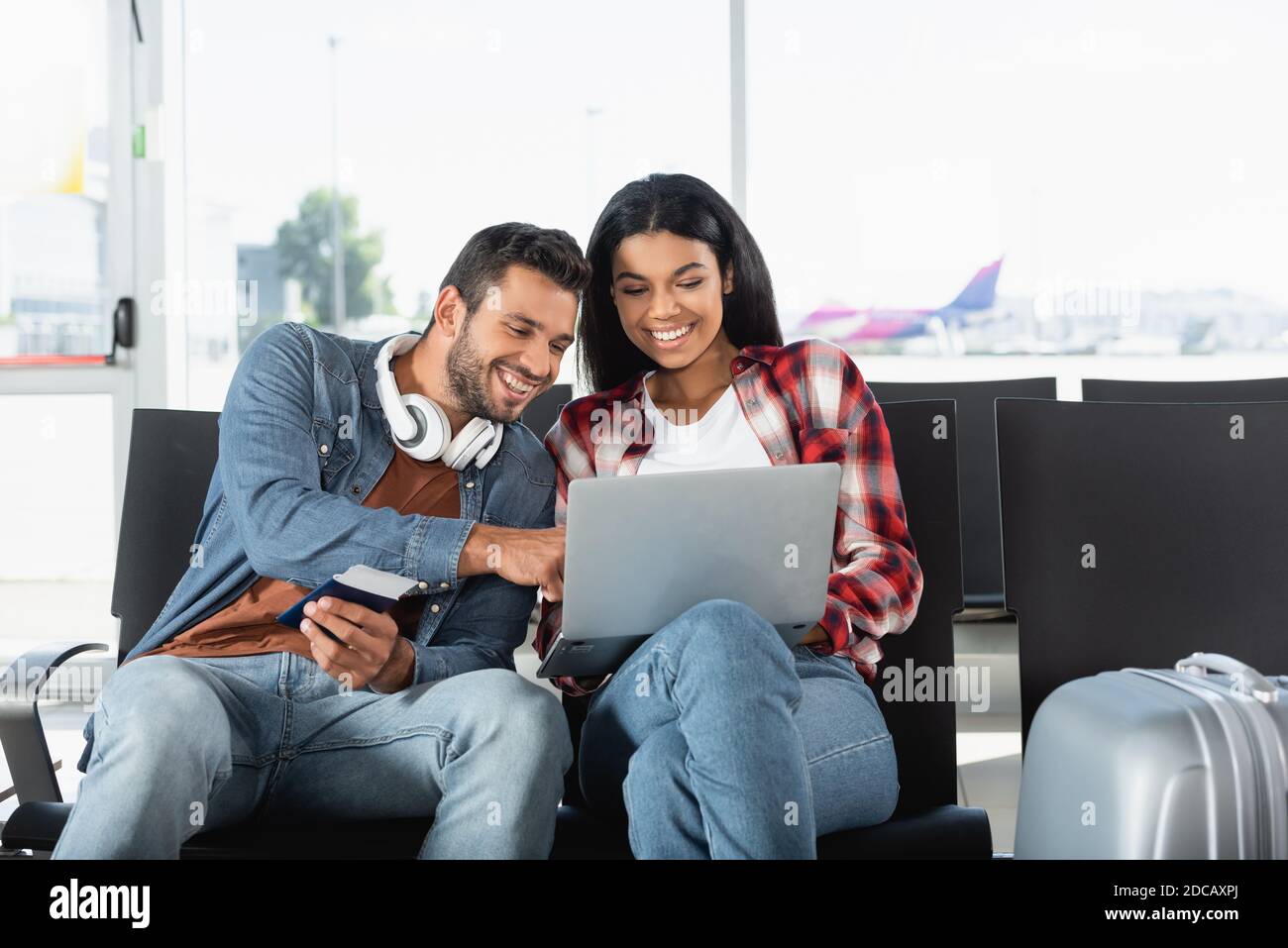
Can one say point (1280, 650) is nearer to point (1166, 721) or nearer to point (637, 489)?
point (1166, 721)

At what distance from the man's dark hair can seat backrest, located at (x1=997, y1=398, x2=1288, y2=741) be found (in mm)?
666

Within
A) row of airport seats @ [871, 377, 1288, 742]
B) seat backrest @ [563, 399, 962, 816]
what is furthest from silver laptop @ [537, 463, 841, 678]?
row of airport seats @ [871, 377, 1288, 742]

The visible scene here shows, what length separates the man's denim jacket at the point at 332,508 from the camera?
1.42 meters

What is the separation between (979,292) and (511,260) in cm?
263

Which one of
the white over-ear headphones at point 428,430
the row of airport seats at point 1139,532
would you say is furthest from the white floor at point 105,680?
the row of airport seats at point 1139,532

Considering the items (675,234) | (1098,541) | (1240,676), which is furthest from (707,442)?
(1240,676)

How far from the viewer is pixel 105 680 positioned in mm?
1955

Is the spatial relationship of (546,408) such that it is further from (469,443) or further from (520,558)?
(520,558)

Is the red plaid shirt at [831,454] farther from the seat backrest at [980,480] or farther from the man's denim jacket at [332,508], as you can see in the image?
the seat backrest at [980,480]

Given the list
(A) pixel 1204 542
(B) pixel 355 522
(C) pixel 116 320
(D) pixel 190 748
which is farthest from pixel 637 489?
(C) pixel 116 320

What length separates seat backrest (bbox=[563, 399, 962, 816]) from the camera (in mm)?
1568

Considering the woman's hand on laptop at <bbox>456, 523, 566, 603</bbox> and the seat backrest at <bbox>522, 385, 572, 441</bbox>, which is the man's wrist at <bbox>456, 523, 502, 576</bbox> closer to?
the woman's hand on laptop at <bbox>456, 523, 566, 603</bbox>

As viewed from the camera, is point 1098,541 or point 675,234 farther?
point 675,234

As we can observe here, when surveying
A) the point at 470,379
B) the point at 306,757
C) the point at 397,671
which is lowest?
the point at 306,757
